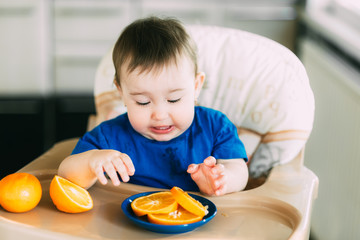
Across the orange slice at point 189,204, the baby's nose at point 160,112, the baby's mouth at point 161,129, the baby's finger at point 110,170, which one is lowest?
the orange slice at point 189,204

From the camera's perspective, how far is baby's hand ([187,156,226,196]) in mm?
980

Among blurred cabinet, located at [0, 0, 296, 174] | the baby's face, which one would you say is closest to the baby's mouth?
the baby's face

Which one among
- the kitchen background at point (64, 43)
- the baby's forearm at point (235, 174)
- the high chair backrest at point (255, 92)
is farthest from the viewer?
the kitchen background at point (64, 43)

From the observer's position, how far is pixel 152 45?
103 cm

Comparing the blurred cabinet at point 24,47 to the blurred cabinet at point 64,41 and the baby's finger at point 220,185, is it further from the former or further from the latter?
the baby's finger at point 220,185

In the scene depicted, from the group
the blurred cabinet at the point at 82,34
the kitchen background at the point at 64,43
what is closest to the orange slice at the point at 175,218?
the kitchen background at the point at 64,43

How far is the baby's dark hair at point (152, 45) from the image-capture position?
1023 millimetres

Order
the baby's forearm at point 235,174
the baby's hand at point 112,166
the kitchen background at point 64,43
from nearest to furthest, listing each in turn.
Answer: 1. the baby's hand at point 112,166
2. the baby's forearm at point 235,174
3. the kitchen background at point 64,43

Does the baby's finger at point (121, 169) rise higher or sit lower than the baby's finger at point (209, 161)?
lower

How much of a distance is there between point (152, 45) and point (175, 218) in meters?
0.35

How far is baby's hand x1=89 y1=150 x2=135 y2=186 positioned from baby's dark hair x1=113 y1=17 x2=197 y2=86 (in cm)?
18

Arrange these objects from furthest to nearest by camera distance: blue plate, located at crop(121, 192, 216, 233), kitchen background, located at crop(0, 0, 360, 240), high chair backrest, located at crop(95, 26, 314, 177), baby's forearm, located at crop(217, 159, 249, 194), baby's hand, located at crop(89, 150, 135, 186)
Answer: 1. kitchen background, located at crop(0, 0, 360, 240)
2. high chair backrest, located at crop(95, 26, 314, 177)
3. baby's forearm, located at crop(217, 159, 249, 194)
4. baby's hand, located at crop(89, 150, 135, 186)
5. blue plate, located at crop(121, 192, 216, 233)

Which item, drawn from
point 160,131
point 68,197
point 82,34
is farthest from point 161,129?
point 82,34

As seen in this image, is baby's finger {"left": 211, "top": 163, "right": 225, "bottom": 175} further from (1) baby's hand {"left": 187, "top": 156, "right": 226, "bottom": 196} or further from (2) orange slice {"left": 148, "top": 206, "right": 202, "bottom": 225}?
(2) orange slice {"left": 148, "top": 206, "right": 202, "bottom": 225}
